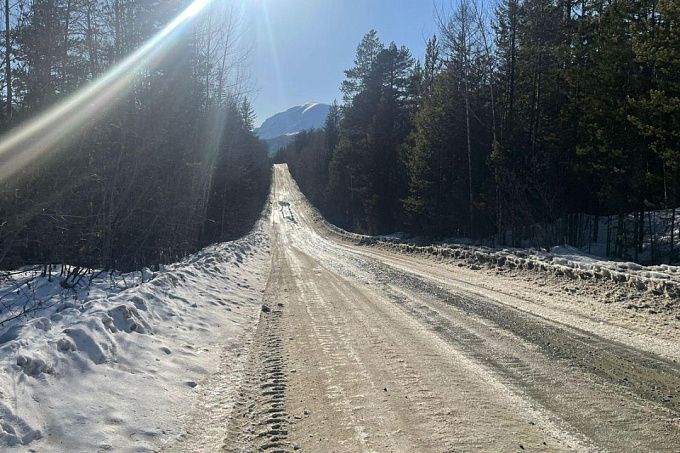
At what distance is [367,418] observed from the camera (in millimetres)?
4418

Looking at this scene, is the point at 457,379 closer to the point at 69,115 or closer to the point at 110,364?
the point at 110,364

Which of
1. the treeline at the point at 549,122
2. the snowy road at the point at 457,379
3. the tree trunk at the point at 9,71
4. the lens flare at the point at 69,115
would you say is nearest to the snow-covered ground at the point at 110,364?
the snowy road at the point at 457,379

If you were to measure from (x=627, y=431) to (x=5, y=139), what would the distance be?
8.91 meters

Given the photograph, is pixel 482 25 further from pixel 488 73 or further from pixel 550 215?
pixel 550 215

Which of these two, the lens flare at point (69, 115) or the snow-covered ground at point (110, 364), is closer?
the snow-covered ground at point (110, 364)

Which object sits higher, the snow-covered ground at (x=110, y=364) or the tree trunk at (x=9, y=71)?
the tree trunk at (x=9, y=71)

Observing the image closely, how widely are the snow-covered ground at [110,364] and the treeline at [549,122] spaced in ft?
50.3

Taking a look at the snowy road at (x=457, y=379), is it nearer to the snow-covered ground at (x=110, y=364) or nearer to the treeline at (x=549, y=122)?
the snow-covered ground at (x=110, y=364)

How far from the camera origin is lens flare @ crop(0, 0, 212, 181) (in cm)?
687

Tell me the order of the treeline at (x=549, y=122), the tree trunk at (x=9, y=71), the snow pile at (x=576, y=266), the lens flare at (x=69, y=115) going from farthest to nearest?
the treeline at (x=549, y=122) → the snow pile at (x=576, y=266) → the tree trunk at (x=9, y=71) → the lens flare at (x=69, y=115)

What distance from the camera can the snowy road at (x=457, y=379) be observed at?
158 inches

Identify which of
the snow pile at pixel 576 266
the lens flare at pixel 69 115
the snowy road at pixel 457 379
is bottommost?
the snowy road at pixel 457 379

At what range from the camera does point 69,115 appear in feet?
29.9

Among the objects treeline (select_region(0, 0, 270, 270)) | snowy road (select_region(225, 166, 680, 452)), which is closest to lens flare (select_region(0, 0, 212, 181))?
treeline (select_region(0, 0, 270, 270))
